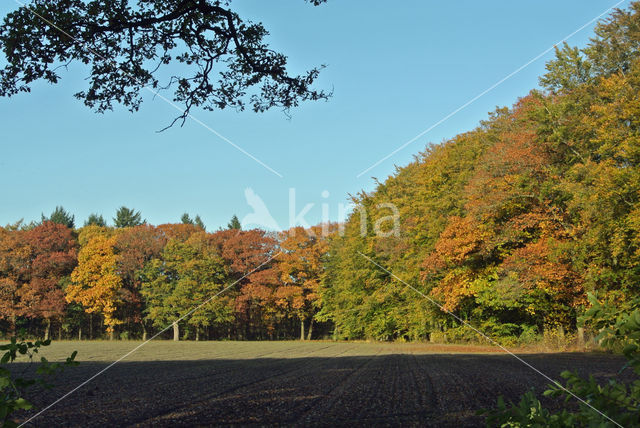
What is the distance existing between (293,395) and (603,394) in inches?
422

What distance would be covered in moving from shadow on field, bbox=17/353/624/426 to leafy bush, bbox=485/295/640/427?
6688mm

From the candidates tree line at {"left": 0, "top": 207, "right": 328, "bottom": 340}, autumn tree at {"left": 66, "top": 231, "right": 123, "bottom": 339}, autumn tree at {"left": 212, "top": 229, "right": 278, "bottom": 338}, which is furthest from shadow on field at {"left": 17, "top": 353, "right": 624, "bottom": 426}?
autumn tree at {"left": 66, "top": 231, "right": 123, "bottom": 339}

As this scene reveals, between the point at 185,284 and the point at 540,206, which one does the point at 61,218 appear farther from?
the point at 540,206

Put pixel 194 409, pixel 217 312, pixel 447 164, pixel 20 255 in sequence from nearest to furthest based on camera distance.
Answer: pixel 194 409 → pixel 447 164 → pixel 20 255 → pixel 217 312

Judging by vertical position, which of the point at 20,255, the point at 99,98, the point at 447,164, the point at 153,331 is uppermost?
the point at 447,164

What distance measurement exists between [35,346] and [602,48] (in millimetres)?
27044

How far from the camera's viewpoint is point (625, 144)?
755 inches

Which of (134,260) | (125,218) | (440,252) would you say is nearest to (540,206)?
(440,252)

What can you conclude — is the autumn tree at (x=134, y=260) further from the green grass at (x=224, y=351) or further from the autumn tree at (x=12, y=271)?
the green grass at (x=224, y=351)

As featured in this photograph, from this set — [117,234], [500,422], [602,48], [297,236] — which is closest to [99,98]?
[500,422]

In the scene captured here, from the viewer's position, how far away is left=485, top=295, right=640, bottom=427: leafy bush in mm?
1671

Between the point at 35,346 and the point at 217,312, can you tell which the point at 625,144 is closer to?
the point at 35,346

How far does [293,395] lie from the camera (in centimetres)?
1188

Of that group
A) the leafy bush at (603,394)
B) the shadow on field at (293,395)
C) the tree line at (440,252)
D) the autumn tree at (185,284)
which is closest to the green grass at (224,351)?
the tree line at (440,252)
